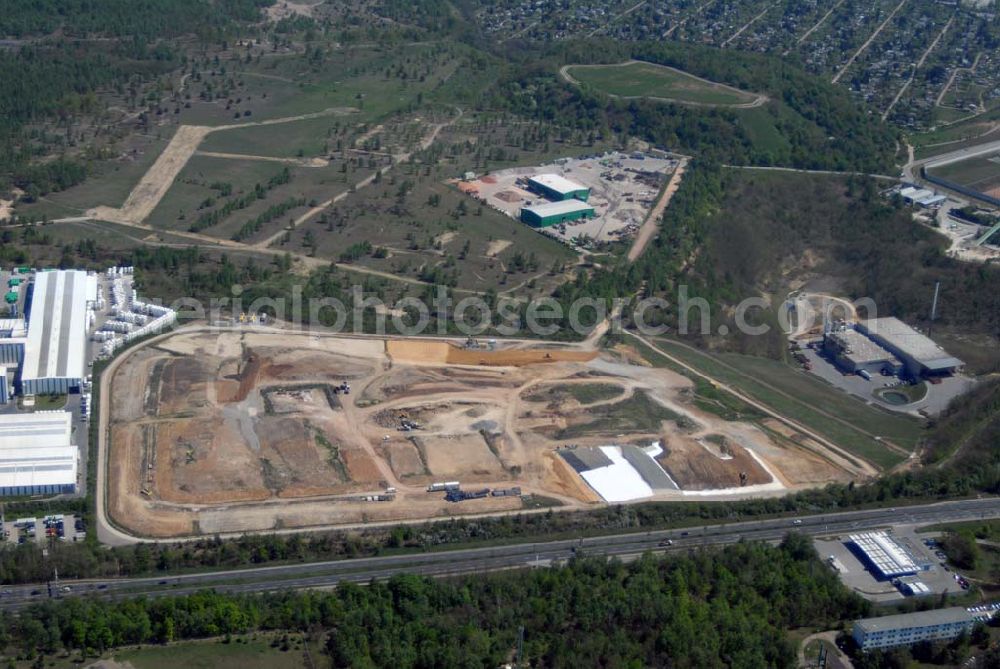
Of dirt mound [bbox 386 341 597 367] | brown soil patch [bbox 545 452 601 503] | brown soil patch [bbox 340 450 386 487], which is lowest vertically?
brown soil patch [bbox 545 452 601 503]

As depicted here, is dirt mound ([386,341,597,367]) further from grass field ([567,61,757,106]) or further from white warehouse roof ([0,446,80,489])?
grass field ([567,61,757,106])

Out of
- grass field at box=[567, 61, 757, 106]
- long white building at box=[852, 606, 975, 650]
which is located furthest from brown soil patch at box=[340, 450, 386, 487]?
grass field at box=[567, 61, 757, 106]

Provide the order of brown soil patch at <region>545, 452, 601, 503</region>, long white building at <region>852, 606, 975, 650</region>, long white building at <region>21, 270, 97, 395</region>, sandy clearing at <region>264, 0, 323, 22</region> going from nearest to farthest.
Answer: long white building at <region>852, 606, 975, 650</region> < brown soil patch at <region>545, 452, 601, 503</region> < long white building at <region>21, 270, 97, 395</region> < sandy clearing at <region>264, 0, 323, 22</region>

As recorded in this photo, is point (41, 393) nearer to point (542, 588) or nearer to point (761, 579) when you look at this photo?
point (542, 588)

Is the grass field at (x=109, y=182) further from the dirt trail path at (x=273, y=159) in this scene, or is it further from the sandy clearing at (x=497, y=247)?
the sandy clearing at (x=497, y=247)

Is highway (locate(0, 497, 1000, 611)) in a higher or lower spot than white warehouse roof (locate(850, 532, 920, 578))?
lower

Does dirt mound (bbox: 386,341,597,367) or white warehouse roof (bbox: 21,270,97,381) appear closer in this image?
white warehouse roof (bbox: 21,270,97,381)

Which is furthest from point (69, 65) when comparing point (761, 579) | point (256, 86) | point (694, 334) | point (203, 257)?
point (761, 579)

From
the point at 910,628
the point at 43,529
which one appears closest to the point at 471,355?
the point at 43,529
